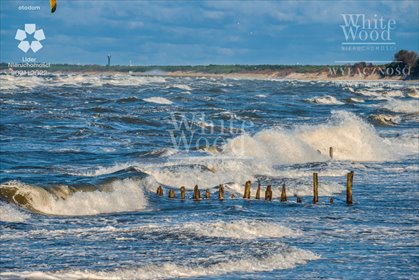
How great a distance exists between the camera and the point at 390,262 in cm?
1362

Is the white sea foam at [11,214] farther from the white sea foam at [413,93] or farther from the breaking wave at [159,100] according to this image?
the white sea foam at [413,93]

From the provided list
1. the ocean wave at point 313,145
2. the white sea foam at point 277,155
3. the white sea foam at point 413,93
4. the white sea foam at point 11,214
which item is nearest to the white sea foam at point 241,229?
the white sea foam at point 11,214

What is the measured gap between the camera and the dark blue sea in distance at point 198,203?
522 inches

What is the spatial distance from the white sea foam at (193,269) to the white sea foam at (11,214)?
5490 millimetres

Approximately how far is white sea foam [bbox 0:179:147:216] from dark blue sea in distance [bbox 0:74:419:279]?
0.04 m

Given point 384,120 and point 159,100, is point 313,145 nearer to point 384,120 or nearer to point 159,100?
point 384,120

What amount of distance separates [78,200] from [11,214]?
2.63m

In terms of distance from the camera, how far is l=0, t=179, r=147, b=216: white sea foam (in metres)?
19.5

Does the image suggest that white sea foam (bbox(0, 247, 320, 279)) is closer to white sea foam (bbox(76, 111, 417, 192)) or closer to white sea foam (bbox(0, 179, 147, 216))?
white sea foam (bbox(0, 179, 147, 216))

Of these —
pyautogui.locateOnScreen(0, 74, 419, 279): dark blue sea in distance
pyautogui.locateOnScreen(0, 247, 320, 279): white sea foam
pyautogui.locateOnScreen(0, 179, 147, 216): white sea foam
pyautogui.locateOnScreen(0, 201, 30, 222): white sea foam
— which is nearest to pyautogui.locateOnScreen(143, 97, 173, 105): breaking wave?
pyautogui.locateOnScreen(0, 74, 419, 279): dark blue sea in distance

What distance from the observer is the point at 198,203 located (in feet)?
66.9

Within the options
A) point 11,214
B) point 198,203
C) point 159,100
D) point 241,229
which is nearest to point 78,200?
point 11,214

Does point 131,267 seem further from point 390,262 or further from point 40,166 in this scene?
point 40,166

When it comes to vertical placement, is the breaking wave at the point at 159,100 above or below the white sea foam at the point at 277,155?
above
